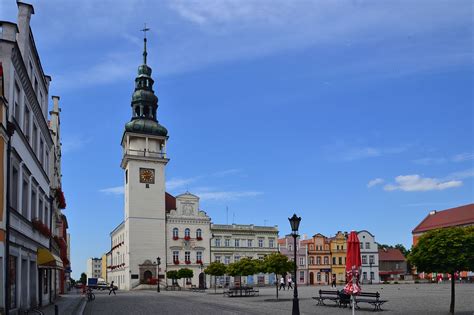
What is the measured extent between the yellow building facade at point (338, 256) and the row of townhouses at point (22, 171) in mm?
65441

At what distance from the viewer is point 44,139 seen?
32.1m

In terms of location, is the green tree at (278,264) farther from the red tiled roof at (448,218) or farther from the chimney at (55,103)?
the red tiled roof at (448,218)

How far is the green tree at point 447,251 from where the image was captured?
66.4ft

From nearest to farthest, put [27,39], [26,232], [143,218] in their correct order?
[26,232] → [27,39] → [143,218]

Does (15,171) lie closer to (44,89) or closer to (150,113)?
(44,89)

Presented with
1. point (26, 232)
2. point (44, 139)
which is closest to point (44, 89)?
point (44, 139)

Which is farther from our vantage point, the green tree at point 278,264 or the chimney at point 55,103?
the chimney at point 55,103

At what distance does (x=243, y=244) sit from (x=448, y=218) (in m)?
42.2

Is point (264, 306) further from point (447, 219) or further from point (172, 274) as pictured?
point (447, 219)

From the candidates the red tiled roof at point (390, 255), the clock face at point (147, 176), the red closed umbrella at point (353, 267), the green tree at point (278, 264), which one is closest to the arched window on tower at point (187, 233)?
the clock face at point (147, 176)

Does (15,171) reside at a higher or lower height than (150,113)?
lower

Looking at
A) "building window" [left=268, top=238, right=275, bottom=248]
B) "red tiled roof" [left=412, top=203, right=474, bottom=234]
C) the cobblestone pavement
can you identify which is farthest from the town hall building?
"red tiled roof" [left=412, top=203, right=474, bottom=234]

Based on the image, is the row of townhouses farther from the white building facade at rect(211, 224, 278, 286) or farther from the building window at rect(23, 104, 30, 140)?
the white building facade at rect(211, 224, 278, 286)

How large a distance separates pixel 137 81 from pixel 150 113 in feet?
18.0
